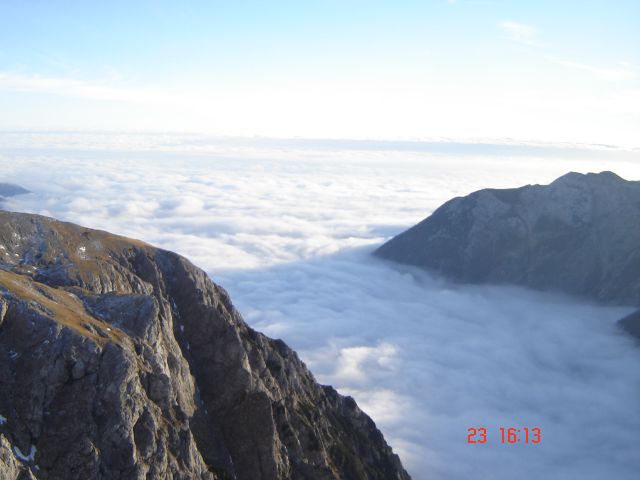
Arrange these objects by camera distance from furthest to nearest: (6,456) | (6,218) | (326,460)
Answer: (326,460) → (6,218) → (6,456)

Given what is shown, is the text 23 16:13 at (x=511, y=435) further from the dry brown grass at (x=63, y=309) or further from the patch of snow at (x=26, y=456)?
the patch of snow at (x=26, y=456)

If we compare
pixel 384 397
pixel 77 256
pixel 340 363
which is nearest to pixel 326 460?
pixel 77 256

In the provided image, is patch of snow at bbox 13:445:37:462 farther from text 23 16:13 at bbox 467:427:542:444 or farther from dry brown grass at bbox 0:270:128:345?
text 23 16:13 at bbox 467:427:542:444

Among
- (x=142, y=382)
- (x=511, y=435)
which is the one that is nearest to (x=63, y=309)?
(x=142, y=382)

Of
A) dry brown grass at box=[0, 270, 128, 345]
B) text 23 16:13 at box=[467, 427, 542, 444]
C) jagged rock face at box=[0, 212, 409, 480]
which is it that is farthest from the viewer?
text 23 16:13 at box=[467, 427, 542, 444]

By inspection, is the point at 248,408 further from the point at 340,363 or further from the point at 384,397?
the point at 340,363

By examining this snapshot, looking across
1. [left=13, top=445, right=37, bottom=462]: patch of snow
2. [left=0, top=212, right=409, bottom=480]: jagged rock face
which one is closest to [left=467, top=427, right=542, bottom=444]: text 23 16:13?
[left=0, top=212, right=409, bottom=480]: jagged rock face

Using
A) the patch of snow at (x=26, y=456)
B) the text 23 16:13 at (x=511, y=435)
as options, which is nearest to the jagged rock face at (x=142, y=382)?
the patch of snow at (x=26, y=456)
